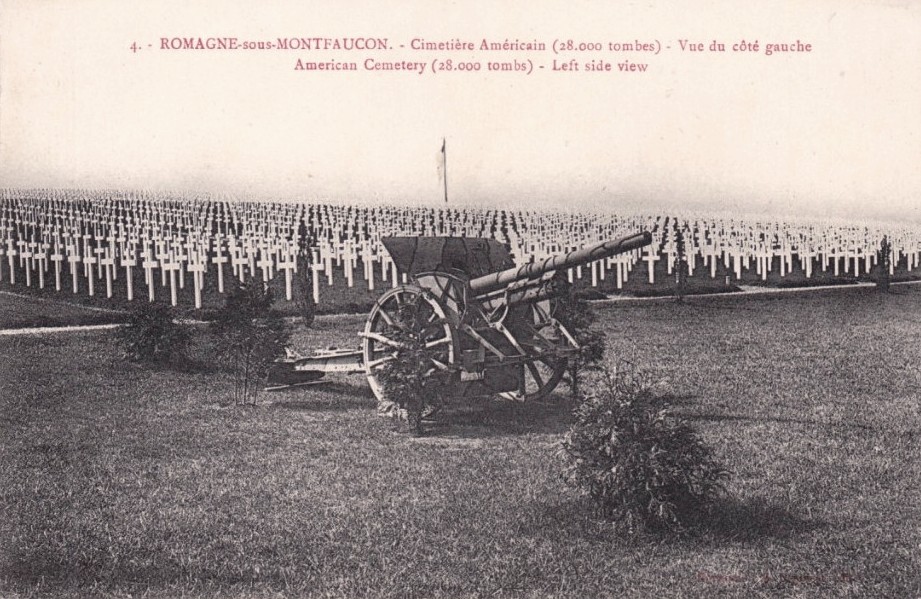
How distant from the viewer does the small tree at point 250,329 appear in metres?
12.4

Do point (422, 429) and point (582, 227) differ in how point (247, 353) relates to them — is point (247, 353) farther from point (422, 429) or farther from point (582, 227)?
point (582, 227)

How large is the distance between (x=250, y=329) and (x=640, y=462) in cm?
736

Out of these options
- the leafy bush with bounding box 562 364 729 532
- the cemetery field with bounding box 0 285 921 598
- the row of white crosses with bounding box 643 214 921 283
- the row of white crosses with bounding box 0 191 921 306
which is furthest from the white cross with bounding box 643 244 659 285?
the leafy bush with bounding box 562 364 729 532

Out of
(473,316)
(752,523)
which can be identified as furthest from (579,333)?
(752,523)

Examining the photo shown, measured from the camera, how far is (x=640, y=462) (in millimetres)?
6684

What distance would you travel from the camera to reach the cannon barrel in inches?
361

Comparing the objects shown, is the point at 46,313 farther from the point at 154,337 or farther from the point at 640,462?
the point at 640,462

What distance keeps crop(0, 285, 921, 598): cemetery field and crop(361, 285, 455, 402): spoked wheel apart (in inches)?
30.2

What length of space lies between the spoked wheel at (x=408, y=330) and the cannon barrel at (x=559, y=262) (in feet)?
2.28

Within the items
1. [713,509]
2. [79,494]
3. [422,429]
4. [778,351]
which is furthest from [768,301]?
[79,494]

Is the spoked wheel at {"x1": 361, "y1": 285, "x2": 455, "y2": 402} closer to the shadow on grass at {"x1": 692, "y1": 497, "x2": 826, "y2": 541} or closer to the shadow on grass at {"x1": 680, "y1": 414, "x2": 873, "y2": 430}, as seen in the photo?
the shadow on grass at {"x1": 680, "y1": 414, "x2": 873, "y2": 430}

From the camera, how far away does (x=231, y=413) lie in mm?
11633

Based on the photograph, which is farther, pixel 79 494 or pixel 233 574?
pixel 79 494

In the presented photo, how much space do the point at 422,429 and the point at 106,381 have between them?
18.7 feet
